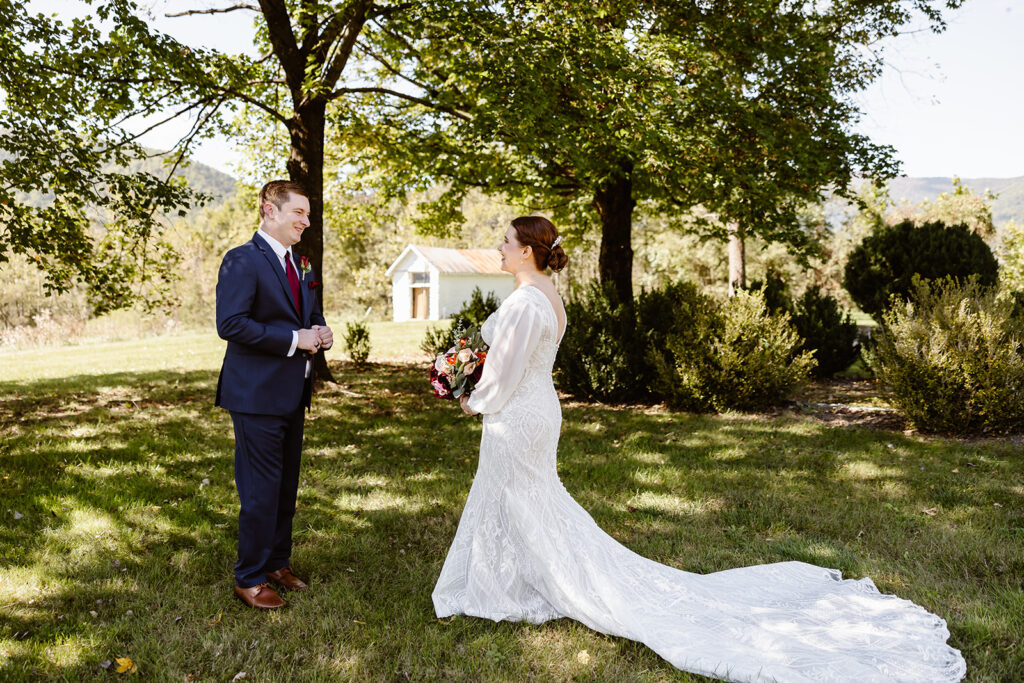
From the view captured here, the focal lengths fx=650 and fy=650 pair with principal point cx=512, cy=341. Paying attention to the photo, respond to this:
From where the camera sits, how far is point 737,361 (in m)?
10.3

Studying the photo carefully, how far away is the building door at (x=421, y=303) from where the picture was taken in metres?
47.5

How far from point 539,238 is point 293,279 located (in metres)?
1.68

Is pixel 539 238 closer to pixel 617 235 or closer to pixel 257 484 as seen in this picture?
pixel 257 484

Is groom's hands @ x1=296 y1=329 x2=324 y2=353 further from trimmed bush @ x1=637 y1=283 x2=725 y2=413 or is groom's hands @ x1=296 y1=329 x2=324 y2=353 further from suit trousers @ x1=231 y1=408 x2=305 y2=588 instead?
trimmed bush @ x1=637 y1=283 x2=725 y2=413

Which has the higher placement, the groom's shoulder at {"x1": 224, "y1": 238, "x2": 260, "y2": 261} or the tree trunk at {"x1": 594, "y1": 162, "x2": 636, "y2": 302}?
the tree trunk at {"x1": 594, "y1": 162, "x2": 636, "y2": 302}

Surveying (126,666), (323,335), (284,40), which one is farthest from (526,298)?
(284,40)

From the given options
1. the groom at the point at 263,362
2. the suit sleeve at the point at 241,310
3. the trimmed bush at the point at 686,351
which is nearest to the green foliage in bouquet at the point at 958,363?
the trimmed bush at the point at 686,351

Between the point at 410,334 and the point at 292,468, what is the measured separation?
21.9 m

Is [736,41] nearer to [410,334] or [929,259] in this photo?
[929,259]

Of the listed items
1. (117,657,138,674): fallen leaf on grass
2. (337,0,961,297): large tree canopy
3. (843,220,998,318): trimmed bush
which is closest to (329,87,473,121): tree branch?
(337,0,961,297): large tree canopy

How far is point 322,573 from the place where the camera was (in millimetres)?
4734

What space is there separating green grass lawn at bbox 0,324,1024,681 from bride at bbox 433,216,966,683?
0.18 meters

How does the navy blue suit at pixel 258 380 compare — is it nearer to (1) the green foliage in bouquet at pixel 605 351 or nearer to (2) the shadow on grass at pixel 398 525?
(2) the shadow on grass at pixel 398 525

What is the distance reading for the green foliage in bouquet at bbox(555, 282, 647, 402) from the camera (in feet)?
37.7
